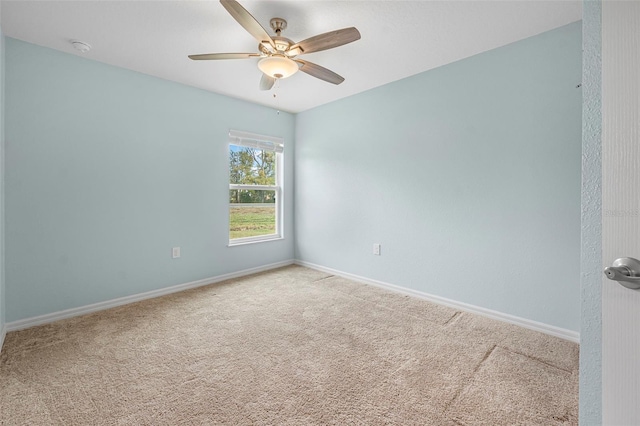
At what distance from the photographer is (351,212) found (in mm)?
3768

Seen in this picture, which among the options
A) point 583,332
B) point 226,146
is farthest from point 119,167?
point 583,332

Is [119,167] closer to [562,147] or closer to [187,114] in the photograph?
[187,114]

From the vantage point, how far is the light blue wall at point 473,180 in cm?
221

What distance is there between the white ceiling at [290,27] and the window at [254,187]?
46.7 inches

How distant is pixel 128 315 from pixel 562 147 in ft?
13.0

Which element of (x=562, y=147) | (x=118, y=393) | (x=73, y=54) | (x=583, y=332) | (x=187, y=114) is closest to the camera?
(x=583, y=332)

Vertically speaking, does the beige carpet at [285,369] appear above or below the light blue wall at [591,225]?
below

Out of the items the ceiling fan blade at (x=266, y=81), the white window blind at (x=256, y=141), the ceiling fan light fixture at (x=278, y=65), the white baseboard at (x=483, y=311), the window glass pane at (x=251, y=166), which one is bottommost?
the white baseboard at (x=483, y=311)

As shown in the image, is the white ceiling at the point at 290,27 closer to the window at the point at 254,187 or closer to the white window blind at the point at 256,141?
the white window blind at the point at 256,141

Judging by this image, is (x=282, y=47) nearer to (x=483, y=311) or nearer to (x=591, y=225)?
(x=591, y=225)

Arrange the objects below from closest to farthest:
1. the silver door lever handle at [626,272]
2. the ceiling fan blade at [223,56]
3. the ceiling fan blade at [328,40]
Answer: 1. the silver door lever handle at [626,272]
2. the ceiling fan blade at [328,40]
3. the ceiling fan blade at [223,56]

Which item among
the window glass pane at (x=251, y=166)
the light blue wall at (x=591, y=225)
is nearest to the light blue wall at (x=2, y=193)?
the window glass pane at (x=251, y=166)

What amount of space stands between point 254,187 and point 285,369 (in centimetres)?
276

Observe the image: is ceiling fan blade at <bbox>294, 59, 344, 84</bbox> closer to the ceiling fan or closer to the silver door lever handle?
the ceiling fan
